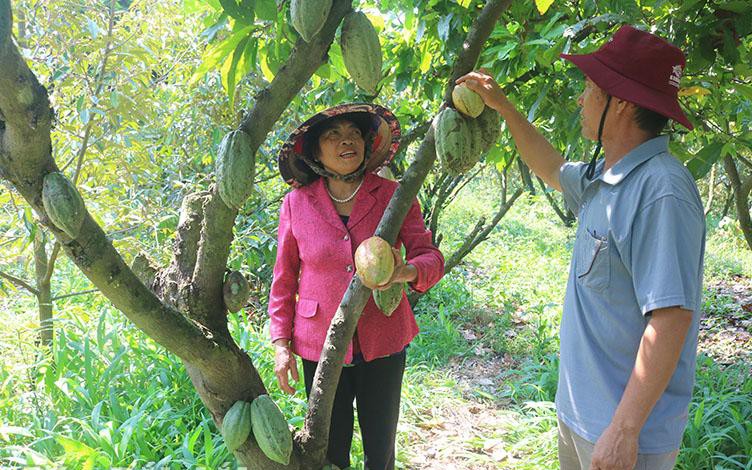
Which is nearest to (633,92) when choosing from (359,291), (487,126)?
(487,126)

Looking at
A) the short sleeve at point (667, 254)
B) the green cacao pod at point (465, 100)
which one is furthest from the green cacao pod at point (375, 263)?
the short sleeve at point (667, 254)

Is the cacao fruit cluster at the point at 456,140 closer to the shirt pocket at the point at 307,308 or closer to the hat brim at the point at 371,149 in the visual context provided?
the hat brim at the point at 371,149

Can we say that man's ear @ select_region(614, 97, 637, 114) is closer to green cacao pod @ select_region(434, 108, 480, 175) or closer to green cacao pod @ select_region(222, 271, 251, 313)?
green cacao pod @ select_region(434, 108, 480, 175)

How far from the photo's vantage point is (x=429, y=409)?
11.8 ft

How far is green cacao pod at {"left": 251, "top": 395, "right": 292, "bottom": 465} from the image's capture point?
51.6 inches

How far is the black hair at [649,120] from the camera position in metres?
1.46

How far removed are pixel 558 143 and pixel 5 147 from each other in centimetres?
252

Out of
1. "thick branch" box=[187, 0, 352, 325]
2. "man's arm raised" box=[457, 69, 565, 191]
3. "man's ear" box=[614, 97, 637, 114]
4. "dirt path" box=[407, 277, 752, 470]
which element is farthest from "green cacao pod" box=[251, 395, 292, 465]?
"dirt path" box=[407, 277, 752, 470]

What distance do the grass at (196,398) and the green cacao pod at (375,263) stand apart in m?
1.70

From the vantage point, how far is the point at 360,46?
1143 millimetres

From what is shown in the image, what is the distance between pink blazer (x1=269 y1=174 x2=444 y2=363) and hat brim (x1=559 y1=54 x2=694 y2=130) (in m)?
0.67

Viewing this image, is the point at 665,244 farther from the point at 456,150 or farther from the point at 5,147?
the point at 5,147

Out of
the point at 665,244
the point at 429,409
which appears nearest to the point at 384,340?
the point at 665,244

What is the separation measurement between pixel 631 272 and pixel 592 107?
443 mm
